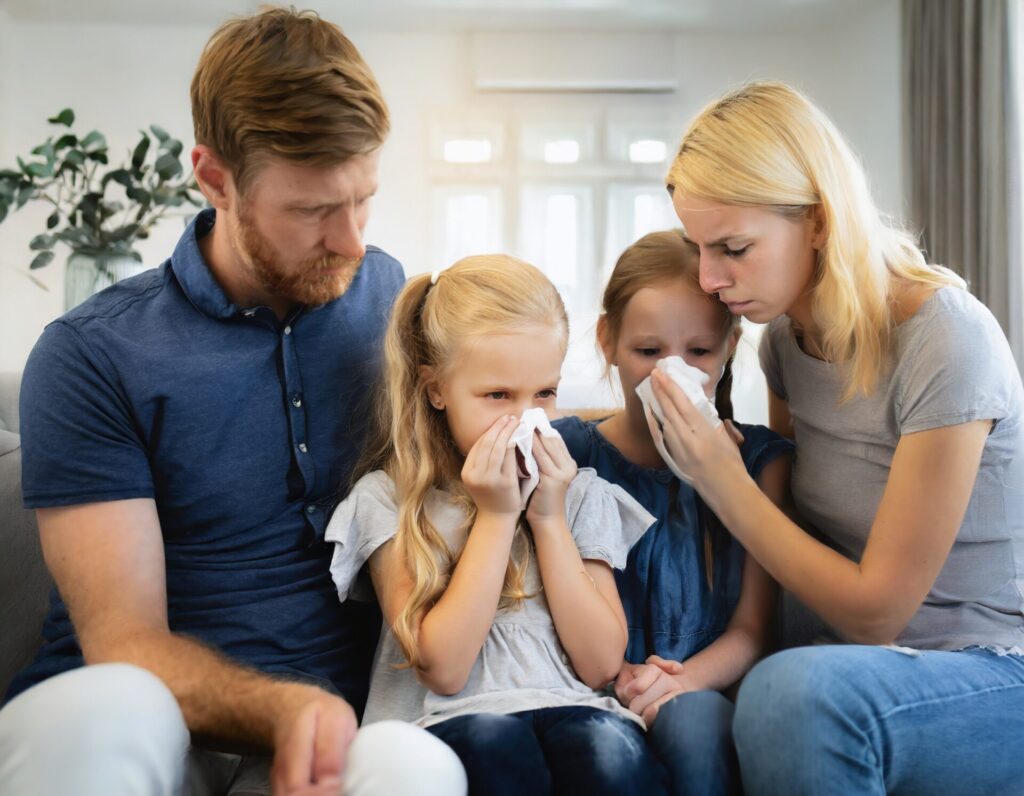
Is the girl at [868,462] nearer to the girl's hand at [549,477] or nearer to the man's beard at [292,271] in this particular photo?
the girl's hand at [549,477]

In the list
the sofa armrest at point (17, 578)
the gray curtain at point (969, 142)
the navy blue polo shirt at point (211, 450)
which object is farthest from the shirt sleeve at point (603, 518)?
the gray curtain at point (969, 142)

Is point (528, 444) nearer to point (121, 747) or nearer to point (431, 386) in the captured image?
point (431, 386)

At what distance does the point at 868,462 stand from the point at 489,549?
1.66 ft

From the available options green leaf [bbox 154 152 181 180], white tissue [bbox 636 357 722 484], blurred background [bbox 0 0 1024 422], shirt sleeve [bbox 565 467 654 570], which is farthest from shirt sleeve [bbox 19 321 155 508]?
blurred background [bbox 0 0 1024 422]

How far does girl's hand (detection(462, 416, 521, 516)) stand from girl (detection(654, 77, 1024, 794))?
0.23 m

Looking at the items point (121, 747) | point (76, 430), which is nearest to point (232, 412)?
point (76, 430)

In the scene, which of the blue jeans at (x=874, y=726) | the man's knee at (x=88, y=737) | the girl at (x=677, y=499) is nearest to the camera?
the man's knee at (x=88, y=737)

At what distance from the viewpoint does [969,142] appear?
4441 mm

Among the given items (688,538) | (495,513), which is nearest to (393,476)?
(495,513)

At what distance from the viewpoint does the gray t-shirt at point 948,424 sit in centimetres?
118

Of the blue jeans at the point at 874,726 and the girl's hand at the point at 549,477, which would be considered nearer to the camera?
the blue jeans at the point at 874,726

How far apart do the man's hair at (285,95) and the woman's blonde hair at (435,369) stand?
0.23 metres

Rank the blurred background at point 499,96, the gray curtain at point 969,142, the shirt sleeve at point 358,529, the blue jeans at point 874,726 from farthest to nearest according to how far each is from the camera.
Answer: the blurred background at point 499,96
the gray curtain at point 969,142
the shirt sleeve at point 358,529
the blue jeans at point 874,726

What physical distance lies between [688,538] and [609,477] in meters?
0.14
